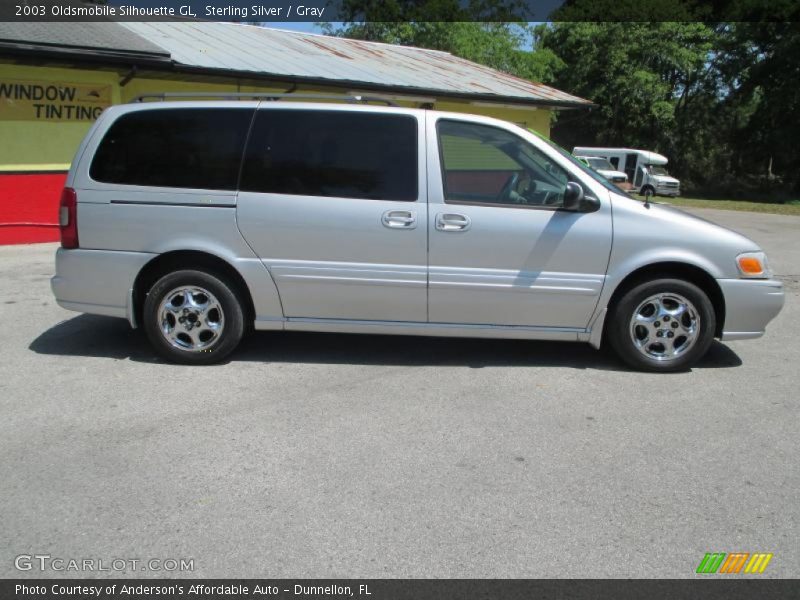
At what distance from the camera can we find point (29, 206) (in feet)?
35.3

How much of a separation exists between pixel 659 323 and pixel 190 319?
350cm

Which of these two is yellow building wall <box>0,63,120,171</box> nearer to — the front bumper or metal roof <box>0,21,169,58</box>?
metal roof <box>0,21,169,58</box>

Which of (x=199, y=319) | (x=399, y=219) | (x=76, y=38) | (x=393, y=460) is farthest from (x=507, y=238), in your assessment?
(x=76, y=38)

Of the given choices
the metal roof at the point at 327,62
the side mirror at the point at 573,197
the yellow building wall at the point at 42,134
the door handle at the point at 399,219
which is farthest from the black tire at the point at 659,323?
the yellow building wall at the point at 42,134

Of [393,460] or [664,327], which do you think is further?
[664,327]

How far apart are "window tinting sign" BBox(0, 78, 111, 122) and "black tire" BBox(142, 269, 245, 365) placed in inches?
264

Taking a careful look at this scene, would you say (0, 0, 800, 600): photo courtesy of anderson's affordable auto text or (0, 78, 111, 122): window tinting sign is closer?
(0, 0, 800, 600): photo courtesy of anderson's affordable auto text

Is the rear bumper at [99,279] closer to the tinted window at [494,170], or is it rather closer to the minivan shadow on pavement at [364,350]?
the minivan shadow on pavement at [364,350]

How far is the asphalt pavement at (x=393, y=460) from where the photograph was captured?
308 cm

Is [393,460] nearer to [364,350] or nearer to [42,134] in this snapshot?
[364,350]

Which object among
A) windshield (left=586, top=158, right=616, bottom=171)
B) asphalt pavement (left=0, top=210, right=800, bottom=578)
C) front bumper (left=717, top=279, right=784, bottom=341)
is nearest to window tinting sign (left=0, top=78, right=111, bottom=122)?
asphalt pavement (left=0, top=210, right=800, bottom=578)

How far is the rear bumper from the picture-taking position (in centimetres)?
538

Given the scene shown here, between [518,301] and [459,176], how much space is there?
102 centimetres

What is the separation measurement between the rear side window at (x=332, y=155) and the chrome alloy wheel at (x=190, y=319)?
892 mm
